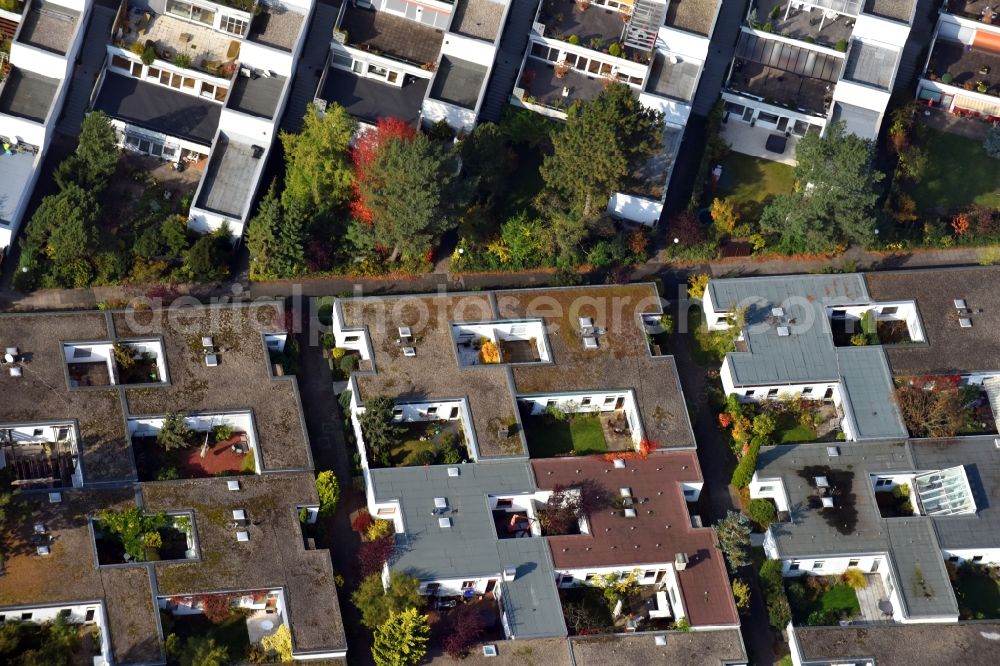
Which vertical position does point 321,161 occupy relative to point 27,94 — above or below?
above

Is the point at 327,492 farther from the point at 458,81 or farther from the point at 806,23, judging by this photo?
the point at 806,23

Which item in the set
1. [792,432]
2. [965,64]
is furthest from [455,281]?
[965,64]

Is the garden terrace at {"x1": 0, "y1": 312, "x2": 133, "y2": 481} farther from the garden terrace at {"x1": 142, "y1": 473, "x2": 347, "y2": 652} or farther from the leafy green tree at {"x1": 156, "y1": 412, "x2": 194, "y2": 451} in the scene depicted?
the garden terrace at {"x1": 142, "y1": 473, "x2": 347, "y2": 652}

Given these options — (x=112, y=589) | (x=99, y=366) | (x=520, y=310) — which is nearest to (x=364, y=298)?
(x=520, y=310)

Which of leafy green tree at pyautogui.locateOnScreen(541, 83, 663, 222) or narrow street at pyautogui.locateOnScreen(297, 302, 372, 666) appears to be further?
leafy green tree at pyautogui.locateOnScreen(541, 83, 663, 222)

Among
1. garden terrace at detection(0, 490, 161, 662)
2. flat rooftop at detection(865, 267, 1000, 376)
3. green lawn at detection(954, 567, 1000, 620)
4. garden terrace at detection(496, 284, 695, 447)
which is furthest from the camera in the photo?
flat rooftop at detection(865, 267, 1000, 376)

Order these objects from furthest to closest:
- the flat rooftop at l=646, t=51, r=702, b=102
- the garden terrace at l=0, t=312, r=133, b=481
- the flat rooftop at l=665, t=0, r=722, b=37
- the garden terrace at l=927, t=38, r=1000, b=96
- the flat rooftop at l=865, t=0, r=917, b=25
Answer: the garden terrace at l=927, t=38, r=1000, b=96, the flat rooftop at l=865, t=0, r=917, b=25, the flat rooftop at l=646, t=51, r=702, b=102, the flat rooftop at l=665, t=0, r=722, b=37, the garden terrace at l=0, t=312, r=133, b=481

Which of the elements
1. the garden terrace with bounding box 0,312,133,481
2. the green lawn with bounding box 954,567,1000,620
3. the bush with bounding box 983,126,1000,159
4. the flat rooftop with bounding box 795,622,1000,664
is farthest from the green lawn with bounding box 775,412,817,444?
the garden terrace with bounding box 0,312,133,481

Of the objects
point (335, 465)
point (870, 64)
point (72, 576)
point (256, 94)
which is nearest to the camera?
point (72, 576)
